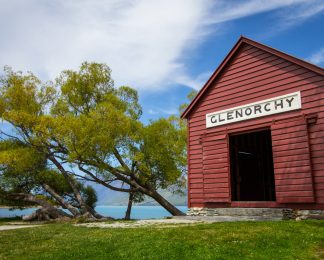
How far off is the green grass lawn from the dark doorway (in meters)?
12.1

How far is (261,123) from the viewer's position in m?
18.9

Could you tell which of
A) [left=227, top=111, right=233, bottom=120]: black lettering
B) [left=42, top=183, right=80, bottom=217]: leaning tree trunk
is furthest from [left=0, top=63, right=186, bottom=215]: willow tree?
[left=227, top=111, right=233, bottom=120]: black lettering

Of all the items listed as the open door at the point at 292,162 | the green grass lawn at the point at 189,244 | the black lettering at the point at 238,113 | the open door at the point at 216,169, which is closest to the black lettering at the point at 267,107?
the open door at the point at 292,162

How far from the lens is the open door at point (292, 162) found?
54.7ft

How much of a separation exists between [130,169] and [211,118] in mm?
13247

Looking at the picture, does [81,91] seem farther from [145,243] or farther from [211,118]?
[145,243]

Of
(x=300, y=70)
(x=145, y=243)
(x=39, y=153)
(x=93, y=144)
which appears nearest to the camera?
(x=145, y=243)

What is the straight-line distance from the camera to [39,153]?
30.5 m

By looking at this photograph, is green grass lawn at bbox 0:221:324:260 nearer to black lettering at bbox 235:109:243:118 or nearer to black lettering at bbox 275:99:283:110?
black lettering at bbox 275:99:283:110

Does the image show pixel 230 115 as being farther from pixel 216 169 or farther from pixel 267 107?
pixel 216 169

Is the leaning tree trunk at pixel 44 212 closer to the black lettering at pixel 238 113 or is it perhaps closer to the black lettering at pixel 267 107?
the black lettering at pixel 238 113

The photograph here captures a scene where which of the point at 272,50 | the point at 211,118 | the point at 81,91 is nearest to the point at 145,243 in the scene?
the point at 211,118

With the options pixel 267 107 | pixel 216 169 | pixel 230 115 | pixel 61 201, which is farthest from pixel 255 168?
pixel 61 201

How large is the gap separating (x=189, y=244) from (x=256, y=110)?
33.8 feet
